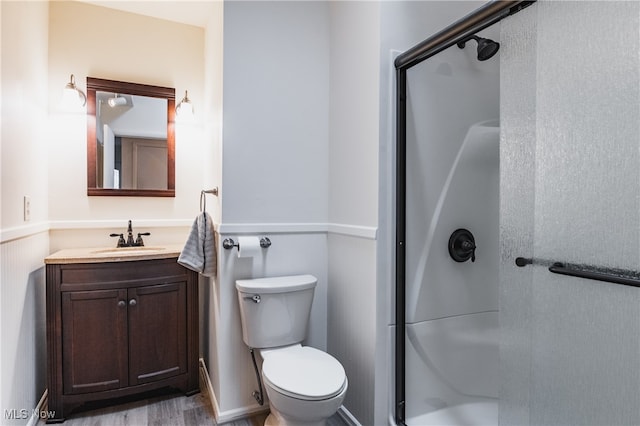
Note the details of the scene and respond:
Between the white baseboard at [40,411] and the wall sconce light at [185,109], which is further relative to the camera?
the wall sconce light at [185,109]

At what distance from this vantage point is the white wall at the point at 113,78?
2.26 m

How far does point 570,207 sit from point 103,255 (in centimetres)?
218

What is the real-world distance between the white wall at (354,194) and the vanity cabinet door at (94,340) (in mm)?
1155

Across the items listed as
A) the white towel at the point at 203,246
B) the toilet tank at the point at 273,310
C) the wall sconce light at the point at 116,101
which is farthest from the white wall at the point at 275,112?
the wall sconce light at the point at 116,101

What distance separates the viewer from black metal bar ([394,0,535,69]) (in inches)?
47.9

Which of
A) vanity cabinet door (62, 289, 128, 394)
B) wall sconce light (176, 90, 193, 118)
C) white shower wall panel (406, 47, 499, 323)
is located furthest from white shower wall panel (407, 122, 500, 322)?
wall sconce light (176, 90, 193, 118)

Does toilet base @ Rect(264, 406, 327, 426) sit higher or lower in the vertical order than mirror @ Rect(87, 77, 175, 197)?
lower

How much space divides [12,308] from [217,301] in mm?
886

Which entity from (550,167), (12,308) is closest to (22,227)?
(12,308)

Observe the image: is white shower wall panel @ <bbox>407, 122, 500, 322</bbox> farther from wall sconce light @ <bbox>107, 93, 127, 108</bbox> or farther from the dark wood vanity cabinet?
wall sconce light @ <bbox>107, 93, 127, 108</bbox>

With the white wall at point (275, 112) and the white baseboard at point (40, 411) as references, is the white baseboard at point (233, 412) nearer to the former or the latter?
the white baseboard at point (40, 411)

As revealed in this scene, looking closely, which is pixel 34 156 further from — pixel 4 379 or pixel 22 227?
pixel 4 379

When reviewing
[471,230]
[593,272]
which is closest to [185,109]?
[471,230]

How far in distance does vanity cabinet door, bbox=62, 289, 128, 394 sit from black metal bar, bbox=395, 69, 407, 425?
1458 millimetres
